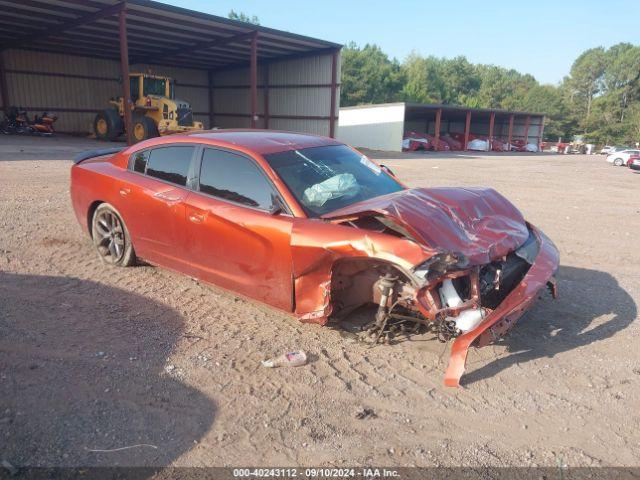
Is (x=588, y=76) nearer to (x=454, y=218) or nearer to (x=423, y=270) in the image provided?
(x=454, y=218)

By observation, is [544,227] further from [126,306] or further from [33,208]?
[33,208]

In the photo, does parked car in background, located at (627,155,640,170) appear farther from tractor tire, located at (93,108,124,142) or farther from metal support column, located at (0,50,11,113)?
metal support column, located at (0,50,11,113)

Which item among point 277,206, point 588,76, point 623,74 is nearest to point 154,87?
point 277,206

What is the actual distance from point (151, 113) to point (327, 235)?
21054mm

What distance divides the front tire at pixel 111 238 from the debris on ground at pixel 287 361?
236 cm

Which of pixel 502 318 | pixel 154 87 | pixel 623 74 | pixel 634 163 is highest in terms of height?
pixel 623 74

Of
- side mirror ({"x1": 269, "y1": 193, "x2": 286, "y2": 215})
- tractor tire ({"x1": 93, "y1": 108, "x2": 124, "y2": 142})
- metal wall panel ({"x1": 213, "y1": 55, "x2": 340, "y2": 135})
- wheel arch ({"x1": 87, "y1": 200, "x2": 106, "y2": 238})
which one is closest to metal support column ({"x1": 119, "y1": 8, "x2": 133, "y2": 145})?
tractor tire ({"x1": 93, "y1": 108, "x2": 124, "y2": 142})

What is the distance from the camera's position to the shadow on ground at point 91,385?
96.0 inches

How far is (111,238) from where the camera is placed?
16.8 ft

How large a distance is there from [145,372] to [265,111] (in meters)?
29.0

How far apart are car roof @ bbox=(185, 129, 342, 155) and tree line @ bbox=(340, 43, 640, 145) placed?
57.5 metres

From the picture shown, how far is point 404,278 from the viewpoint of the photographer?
3.25 metres

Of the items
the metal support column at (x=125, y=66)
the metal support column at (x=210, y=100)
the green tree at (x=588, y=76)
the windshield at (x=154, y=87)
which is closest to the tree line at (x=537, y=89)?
the green tree at (x=588, y=76)

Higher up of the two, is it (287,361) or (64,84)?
(64,84)
